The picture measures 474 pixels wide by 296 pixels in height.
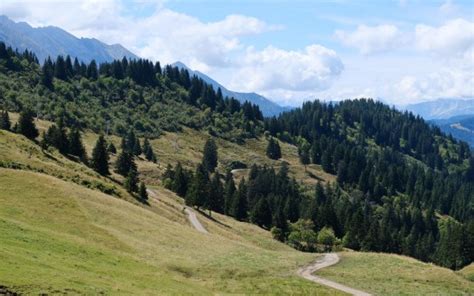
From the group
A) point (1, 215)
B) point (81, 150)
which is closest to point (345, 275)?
point (1, 215)

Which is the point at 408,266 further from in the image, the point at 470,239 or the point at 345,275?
the point at 470,239

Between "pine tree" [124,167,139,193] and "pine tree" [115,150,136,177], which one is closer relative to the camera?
"pine tree" [124,167,139,193]

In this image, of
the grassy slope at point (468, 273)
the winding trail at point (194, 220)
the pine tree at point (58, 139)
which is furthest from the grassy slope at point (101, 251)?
the pine tree at point (58, 139)

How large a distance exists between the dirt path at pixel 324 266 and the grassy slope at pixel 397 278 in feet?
4.46

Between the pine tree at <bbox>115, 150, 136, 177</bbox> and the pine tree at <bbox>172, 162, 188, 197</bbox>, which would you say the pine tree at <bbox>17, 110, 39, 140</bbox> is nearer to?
the pine tree at <bbox>115, 150, 136, 177</bbox>

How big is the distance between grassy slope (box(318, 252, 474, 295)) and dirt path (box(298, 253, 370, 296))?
136 centimetres

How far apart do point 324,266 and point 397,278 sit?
32.4 feet

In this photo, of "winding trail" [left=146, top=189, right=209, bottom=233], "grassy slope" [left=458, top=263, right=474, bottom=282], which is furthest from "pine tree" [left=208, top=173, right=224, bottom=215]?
"grassy slope" [left=458, top=263, right=474, bottom=282]

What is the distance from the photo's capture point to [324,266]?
62.8m

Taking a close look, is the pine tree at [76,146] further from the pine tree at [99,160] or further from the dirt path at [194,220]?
the dirt path at [194,220]

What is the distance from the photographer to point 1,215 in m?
48.2

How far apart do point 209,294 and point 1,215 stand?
22186 millimetres

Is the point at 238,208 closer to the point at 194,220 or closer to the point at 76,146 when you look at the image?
the point at 194,220

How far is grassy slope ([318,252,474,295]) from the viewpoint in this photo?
51500 mm
